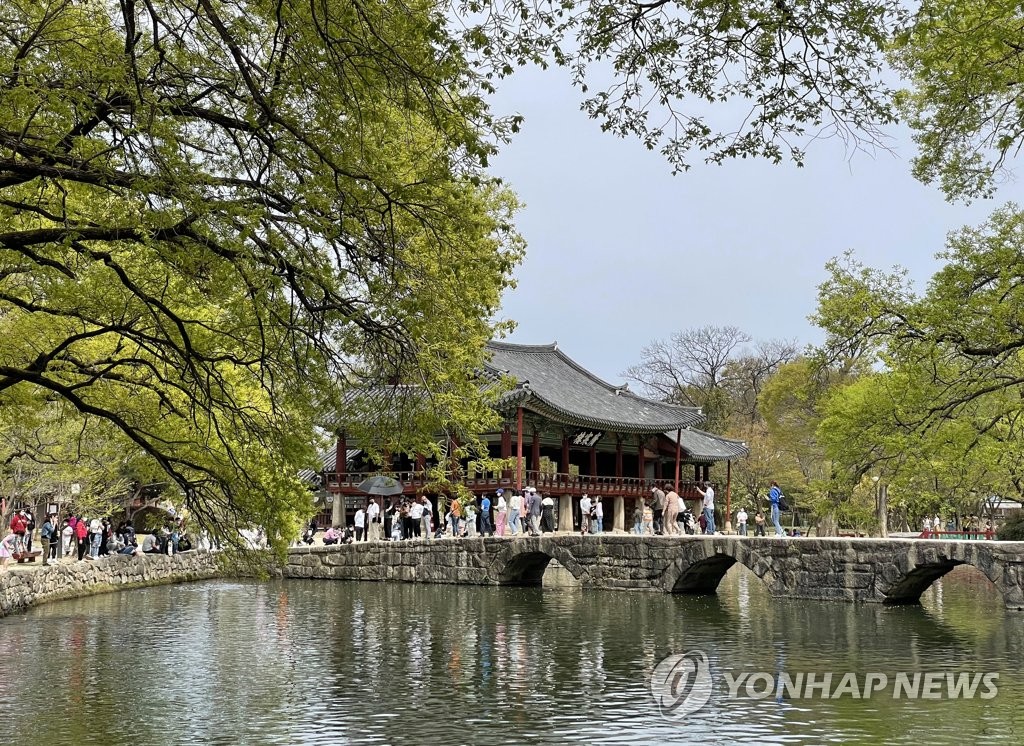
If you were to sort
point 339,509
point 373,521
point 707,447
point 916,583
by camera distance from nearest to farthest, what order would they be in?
point 916,583 → point 373,521 → point 339,509 → point 707,447

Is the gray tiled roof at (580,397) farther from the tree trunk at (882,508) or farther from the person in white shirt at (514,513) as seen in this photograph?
the tree trunk at (882,508)

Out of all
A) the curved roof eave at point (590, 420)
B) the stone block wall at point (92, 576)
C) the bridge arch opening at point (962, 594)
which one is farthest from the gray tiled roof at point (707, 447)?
the stone block wall at point (92, 576)

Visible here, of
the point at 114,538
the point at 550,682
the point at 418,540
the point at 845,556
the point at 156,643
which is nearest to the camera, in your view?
the point at 550,682

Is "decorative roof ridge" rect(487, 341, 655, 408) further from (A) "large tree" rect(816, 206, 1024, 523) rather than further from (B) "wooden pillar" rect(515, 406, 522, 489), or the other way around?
(A) "large tree" rect(816, 206, 1024, 523)

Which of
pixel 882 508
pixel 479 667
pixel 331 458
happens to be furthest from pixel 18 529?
pixel 882 508

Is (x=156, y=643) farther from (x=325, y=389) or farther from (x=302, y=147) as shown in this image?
(x=302, y=147)

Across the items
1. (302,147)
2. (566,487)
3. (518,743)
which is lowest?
(518,743)

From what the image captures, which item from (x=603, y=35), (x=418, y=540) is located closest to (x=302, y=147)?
(x=603, y=35)

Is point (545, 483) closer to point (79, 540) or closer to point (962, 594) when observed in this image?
point (962, 594)

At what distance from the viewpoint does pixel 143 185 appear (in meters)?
7.48

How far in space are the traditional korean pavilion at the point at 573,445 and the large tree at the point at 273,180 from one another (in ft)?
70.0

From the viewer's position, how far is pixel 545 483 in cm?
3672

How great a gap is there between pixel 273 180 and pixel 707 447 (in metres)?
38.8

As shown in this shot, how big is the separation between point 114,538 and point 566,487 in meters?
15.5
